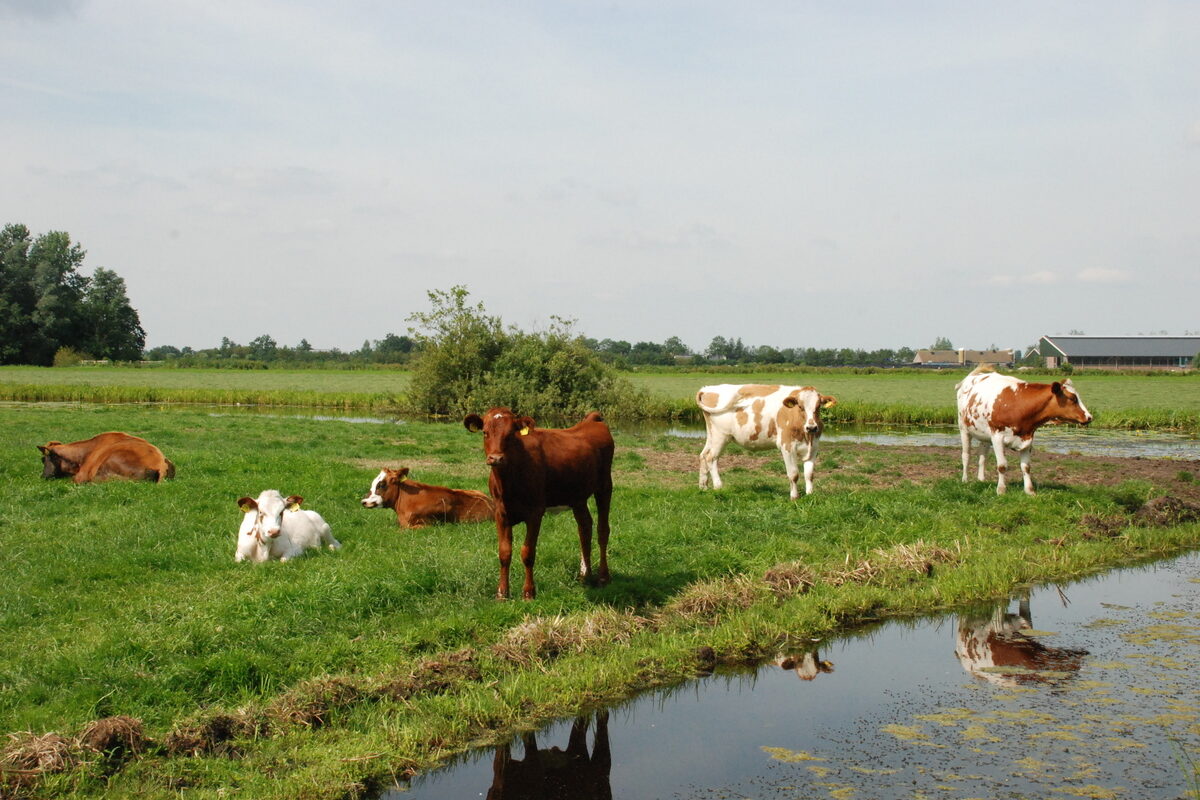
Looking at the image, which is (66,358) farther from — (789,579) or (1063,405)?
(789,579)

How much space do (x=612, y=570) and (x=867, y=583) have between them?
2.92 metres

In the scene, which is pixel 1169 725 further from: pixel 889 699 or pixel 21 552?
pixel 21 552

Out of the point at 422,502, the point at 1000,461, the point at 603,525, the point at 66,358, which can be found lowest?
the point at 422,502

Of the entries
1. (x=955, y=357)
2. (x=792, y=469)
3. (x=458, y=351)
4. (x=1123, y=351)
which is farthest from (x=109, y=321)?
(x=955, y=357)

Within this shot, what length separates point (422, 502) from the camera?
1293cm

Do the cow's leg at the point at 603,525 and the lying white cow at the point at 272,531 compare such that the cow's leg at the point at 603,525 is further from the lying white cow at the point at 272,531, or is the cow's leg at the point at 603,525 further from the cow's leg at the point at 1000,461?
the cow's leg at the point at 1000,461

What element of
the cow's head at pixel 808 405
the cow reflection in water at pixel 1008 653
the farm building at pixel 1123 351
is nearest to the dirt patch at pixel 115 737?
the cow reflection in water at pixel 1008 653

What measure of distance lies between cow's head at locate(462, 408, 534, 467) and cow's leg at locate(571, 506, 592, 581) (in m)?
1.17

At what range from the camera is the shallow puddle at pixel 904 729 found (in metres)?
5.91

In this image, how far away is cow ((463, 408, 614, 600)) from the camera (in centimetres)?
865

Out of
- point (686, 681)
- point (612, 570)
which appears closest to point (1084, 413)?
point (612, 570)

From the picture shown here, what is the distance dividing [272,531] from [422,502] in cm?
271

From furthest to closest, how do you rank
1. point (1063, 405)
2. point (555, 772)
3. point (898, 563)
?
point (1063, 405), point (898, 563), point (555, 772)

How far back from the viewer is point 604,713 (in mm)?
7207
